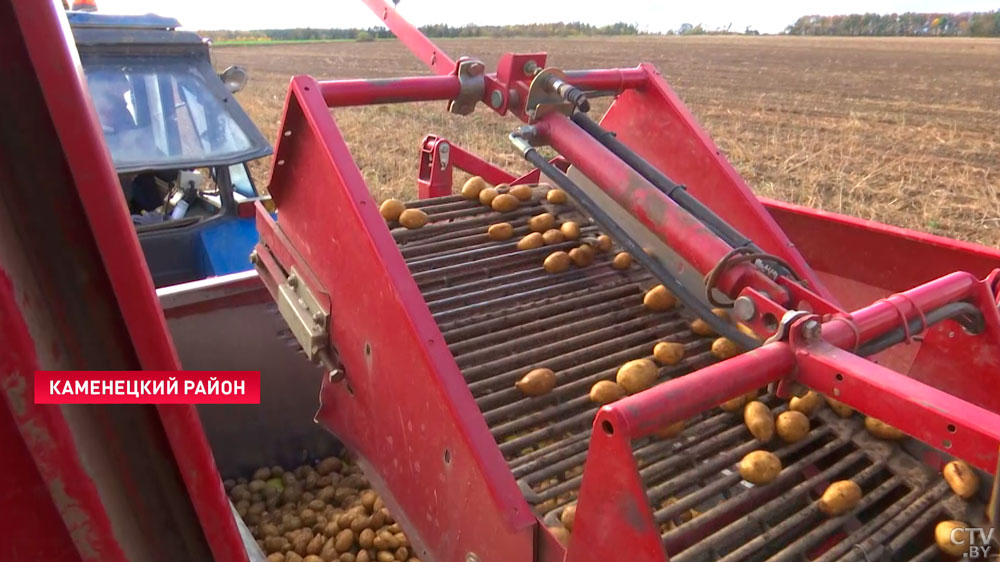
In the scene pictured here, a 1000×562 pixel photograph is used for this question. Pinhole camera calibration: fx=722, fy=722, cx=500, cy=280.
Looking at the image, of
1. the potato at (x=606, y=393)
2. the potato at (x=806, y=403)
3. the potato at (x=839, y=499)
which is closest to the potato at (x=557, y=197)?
the potato at (x=606, y=393)

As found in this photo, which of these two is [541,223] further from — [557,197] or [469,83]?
[469,83]

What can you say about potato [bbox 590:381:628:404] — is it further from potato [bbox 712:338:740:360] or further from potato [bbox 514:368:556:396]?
potato [bbox 712:338:740:360]

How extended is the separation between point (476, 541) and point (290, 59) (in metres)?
25.9

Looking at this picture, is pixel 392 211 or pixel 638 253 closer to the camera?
pixel 638 253

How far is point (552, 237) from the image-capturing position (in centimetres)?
239

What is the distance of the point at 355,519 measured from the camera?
7.80 feet

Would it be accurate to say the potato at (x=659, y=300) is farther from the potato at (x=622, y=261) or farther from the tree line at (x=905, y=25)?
the tree line at (x=905, y=25)

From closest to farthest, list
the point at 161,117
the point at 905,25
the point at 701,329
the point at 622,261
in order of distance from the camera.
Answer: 1. the point at 701,329
2. the point at 622,261
3. the point at 161,117
4. the point at 905,25

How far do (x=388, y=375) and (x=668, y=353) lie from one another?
74 cm

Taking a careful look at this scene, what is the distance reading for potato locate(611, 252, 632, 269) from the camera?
7.66 feet

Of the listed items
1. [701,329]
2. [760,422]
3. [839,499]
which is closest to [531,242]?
[701,329]

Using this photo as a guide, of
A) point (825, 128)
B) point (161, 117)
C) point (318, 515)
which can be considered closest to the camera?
point (318, 515)

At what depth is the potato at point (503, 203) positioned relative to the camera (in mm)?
2529

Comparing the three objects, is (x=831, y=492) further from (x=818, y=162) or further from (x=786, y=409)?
(x=818, y=162)
